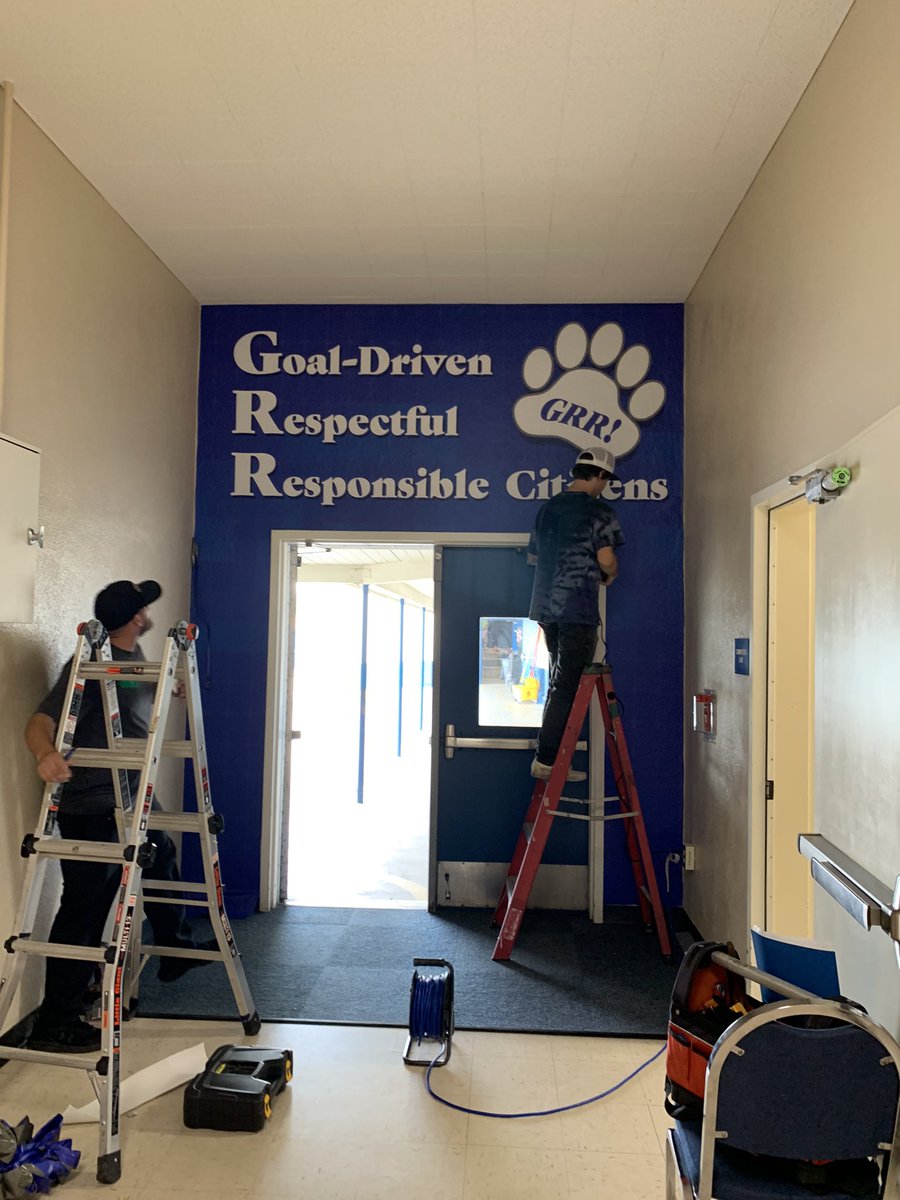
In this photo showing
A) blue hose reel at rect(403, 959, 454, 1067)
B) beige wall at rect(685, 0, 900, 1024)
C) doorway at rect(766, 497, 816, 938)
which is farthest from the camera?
doorway at rect(766, 497, 816, 938)

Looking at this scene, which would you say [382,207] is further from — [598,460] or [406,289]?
[598,460]

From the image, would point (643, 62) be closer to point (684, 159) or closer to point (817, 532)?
point (684, 159)

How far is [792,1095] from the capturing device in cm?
162

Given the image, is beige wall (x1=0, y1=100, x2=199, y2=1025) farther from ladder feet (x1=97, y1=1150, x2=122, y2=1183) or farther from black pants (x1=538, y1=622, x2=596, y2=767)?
black pants (x1=538, y1=622, x2=596, y2=767)

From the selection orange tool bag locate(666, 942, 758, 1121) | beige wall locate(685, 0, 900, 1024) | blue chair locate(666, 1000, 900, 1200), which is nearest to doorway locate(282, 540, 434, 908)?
beige wall locate(685, 0, 900, 1024)

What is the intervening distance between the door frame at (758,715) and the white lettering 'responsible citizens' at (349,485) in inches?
75.3

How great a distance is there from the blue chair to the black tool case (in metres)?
1.58

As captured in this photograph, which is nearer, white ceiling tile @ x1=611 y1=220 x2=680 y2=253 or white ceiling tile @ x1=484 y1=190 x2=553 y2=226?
white ceiling tile @ x1=484 y1=190 x2=553 y2=226

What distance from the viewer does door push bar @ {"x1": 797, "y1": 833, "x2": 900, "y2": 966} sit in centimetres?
168

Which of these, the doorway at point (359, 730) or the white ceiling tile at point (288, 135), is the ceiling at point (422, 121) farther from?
the doorway at point (359, 730)

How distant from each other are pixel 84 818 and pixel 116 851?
0.61 metres

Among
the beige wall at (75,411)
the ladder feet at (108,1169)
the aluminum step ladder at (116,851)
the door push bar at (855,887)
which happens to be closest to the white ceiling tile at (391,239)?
the beige wall at (75,411)

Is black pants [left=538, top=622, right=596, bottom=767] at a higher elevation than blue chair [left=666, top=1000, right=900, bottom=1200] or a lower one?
higher

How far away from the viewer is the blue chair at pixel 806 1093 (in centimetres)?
160
